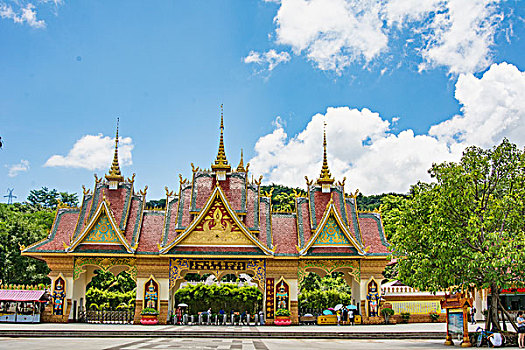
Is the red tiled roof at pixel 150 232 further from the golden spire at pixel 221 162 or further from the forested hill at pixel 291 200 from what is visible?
the forested hill at pixel 291 200

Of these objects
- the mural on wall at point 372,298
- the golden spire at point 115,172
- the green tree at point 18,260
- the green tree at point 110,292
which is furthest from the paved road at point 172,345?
the green tree at point 18,260

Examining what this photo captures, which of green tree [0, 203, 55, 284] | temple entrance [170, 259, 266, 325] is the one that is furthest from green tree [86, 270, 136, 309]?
temple entrance [170, 259, 266, 325]

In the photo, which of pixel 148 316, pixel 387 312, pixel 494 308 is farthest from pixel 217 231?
pixel 494 308

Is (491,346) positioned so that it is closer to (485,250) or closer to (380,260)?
(485,250)

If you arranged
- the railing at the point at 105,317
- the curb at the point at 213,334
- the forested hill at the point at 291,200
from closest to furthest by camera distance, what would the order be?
the curb at the point at 213,334 → the railing at the point at 105,317 → the forested hill at the point at 291,200

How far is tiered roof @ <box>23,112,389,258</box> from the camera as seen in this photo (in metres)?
26.1

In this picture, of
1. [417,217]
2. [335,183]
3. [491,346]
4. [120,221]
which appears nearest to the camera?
[491,346]

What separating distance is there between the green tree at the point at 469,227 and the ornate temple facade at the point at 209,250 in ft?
26.1

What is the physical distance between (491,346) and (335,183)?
1495cm

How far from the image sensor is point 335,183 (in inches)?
1182

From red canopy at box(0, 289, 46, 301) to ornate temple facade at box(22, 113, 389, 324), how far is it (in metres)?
0.85

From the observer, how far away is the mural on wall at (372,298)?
1049 inches

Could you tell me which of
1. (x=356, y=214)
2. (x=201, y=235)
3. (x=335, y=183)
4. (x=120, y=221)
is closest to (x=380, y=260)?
(x=356, y=214)

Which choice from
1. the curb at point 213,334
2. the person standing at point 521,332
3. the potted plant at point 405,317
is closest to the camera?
the person standing at point 521,332
